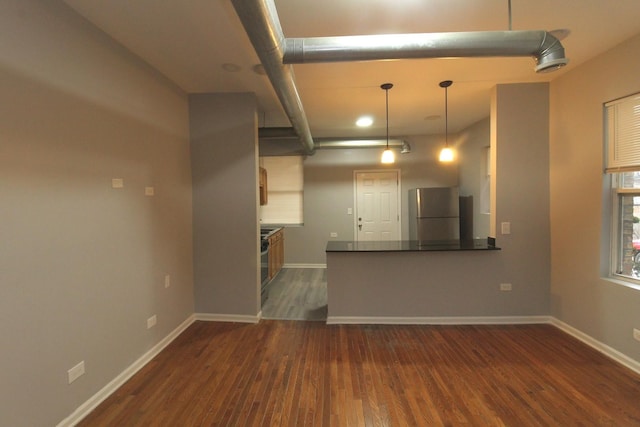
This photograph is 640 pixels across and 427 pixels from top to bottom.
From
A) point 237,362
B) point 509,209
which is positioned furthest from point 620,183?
point 237,362

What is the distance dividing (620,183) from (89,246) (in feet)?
14.5

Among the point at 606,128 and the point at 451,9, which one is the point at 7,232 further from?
the point at 606,128

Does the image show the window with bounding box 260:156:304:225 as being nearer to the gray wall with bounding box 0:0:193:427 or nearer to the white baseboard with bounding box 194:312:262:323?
the white baseboard with bounding box 194:312:262:323

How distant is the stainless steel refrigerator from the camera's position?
4.82 m

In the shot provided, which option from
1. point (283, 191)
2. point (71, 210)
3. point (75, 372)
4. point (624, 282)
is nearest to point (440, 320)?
point (624, 282)

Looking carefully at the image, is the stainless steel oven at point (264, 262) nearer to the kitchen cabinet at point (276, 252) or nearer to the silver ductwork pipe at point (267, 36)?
the kitchen cabinet at point (276, 252)

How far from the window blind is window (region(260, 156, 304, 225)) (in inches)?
178

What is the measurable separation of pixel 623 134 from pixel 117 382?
185 inches

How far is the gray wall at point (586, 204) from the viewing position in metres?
2.32

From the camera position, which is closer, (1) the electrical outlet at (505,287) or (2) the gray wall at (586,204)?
(2) the gray wall at (586,204)

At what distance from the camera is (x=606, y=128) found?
2.50 m

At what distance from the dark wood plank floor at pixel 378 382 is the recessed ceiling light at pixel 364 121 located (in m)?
3.13

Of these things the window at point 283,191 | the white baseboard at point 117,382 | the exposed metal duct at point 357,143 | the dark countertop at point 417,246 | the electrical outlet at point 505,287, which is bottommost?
the white baseboard at point 117,382

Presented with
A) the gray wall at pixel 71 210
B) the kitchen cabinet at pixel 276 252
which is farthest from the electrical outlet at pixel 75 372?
the kitchen cabinet at pixel 276 252
